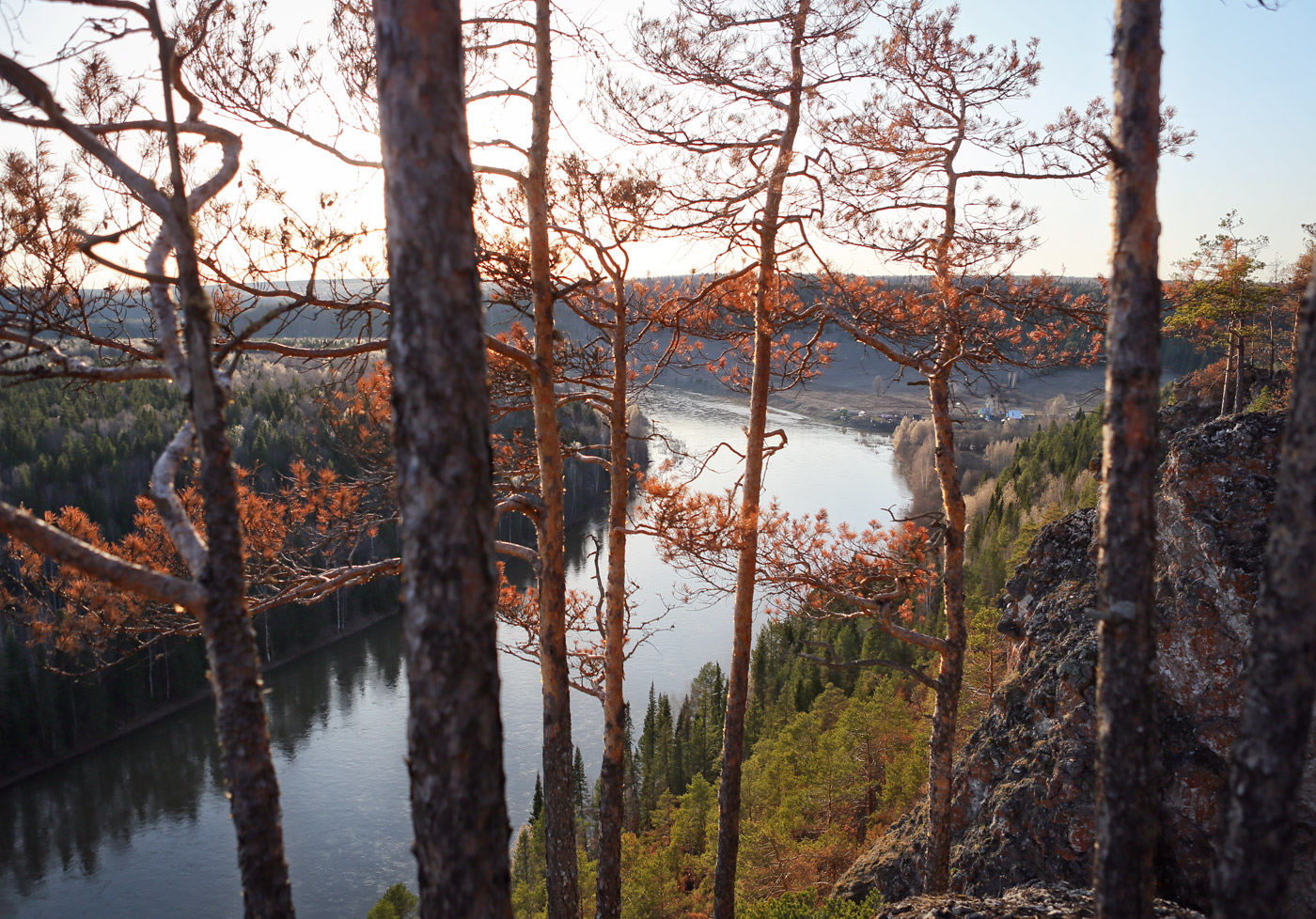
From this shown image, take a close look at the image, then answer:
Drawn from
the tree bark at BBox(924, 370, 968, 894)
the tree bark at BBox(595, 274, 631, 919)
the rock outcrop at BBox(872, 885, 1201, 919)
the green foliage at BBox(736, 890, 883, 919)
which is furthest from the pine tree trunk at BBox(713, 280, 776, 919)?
the rock outcrop at BBox(872, 885, 1201, 919)

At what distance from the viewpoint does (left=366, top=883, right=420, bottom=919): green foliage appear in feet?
42.7

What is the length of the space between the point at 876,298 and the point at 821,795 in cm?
1081

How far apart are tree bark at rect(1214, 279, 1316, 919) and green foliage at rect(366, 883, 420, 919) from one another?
13.8 m

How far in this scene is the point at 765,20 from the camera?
610 centimetres

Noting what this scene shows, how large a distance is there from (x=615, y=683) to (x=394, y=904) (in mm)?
10927

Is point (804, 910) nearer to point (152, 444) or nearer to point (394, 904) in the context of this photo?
point (394, 904)

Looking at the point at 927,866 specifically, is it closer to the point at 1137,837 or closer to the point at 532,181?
the point at 1137,837

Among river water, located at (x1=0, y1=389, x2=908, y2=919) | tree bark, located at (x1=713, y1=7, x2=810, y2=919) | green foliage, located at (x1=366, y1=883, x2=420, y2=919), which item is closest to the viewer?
tree bark, located at (x1=713, y1=7, x2=810, y2=919)

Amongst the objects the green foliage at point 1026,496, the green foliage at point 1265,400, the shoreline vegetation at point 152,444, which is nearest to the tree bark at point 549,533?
the shoreline vegetation at point 152,444

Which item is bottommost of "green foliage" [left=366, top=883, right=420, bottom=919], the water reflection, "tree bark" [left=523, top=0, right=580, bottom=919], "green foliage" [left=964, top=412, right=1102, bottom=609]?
the water reflection

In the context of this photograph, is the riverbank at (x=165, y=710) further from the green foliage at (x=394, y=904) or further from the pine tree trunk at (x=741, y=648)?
the pine tree trunk at (x=741, y=648)

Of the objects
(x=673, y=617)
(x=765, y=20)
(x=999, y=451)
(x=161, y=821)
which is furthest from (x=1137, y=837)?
(x=999, y=451)

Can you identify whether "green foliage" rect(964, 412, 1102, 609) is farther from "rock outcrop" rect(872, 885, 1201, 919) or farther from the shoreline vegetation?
"rock outcrop" rect(872, 885, 1201, 919)

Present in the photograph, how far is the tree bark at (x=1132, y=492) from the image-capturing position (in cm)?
268
